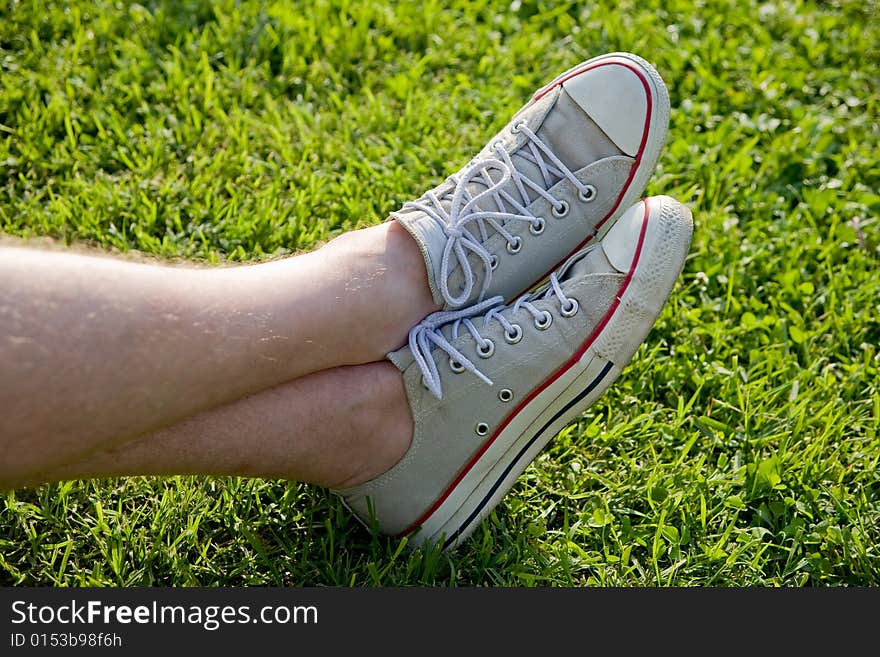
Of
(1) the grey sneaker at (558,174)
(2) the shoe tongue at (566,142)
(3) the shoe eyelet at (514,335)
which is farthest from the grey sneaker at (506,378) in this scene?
(2) the shoe tongue at (566,142)

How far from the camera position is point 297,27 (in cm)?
289

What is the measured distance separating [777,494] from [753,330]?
0.46 m

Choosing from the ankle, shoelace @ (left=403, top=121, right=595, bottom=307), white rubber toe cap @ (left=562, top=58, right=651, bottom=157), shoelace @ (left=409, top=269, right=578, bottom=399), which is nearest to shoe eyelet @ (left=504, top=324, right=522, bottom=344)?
shoelace @ (left=409, top=269, right=578, bottom=399)

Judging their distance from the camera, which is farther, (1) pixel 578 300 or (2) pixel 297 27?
(2) pixel 297 27

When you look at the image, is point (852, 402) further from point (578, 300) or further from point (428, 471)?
point (428, 471)

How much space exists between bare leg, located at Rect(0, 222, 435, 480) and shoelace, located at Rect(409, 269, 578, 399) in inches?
4.7

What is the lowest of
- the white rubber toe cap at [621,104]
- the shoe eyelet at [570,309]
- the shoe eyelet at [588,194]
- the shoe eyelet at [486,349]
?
the shoe eyelet at [486,349]

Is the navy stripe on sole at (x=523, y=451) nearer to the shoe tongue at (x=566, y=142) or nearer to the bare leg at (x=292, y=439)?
the bare leg at (x=292, y=439)

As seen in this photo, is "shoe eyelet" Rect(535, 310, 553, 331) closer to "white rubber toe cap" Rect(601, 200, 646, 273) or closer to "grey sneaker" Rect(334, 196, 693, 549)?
"grey sneaker" Rect(334, 196, 693, 549)

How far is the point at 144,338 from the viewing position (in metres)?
1.34

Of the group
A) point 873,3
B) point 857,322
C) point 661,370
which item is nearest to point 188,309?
point 661,370

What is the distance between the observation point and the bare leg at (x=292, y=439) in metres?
1.47

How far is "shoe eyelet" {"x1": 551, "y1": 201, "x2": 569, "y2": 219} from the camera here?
1984mm

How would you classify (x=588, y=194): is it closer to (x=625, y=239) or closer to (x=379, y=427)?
(x=625, y=239)
